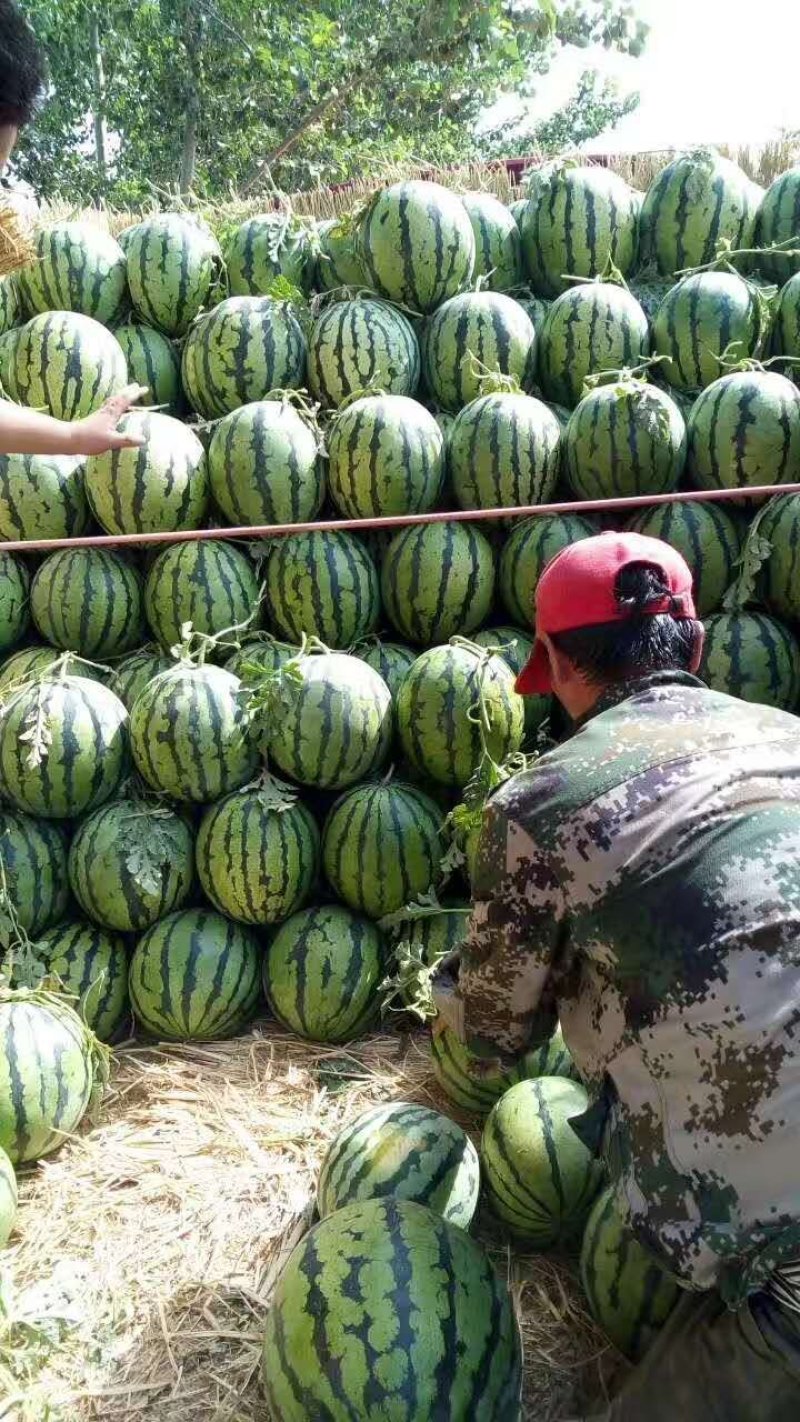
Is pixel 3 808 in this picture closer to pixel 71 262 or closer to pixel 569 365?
pixel 71 262

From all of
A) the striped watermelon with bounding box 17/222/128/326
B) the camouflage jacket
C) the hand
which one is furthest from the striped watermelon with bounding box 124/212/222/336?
the camouflage jacket

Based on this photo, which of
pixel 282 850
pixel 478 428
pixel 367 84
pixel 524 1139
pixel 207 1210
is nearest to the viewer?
pixel 524 1139

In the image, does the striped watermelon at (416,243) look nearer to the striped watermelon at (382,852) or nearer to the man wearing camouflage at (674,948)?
the striped watermelon at (382,852)

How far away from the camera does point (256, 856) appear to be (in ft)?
11.7

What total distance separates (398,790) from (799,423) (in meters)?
1.90

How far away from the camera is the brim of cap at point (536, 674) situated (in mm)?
2232

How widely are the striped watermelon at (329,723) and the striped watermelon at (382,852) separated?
0.15 metres

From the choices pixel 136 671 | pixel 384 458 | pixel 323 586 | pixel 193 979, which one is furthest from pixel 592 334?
pixel 193 979

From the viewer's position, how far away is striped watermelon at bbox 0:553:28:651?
162 inches

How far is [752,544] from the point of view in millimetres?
3701

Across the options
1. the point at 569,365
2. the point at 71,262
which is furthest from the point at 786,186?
the point at 71,262

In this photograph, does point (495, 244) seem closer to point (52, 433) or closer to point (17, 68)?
point (52, 433)

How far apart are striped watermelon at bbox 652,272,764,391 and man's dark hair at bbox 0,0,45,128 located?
8.43 feet

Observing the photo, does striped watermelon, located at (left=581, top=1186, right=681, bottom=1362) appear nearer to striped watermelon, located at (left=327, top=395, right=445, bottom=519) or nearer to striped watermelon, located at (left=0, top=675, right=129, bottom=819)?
striped watermelon, located at (left=0, top=675, right=129, bottom=819)
